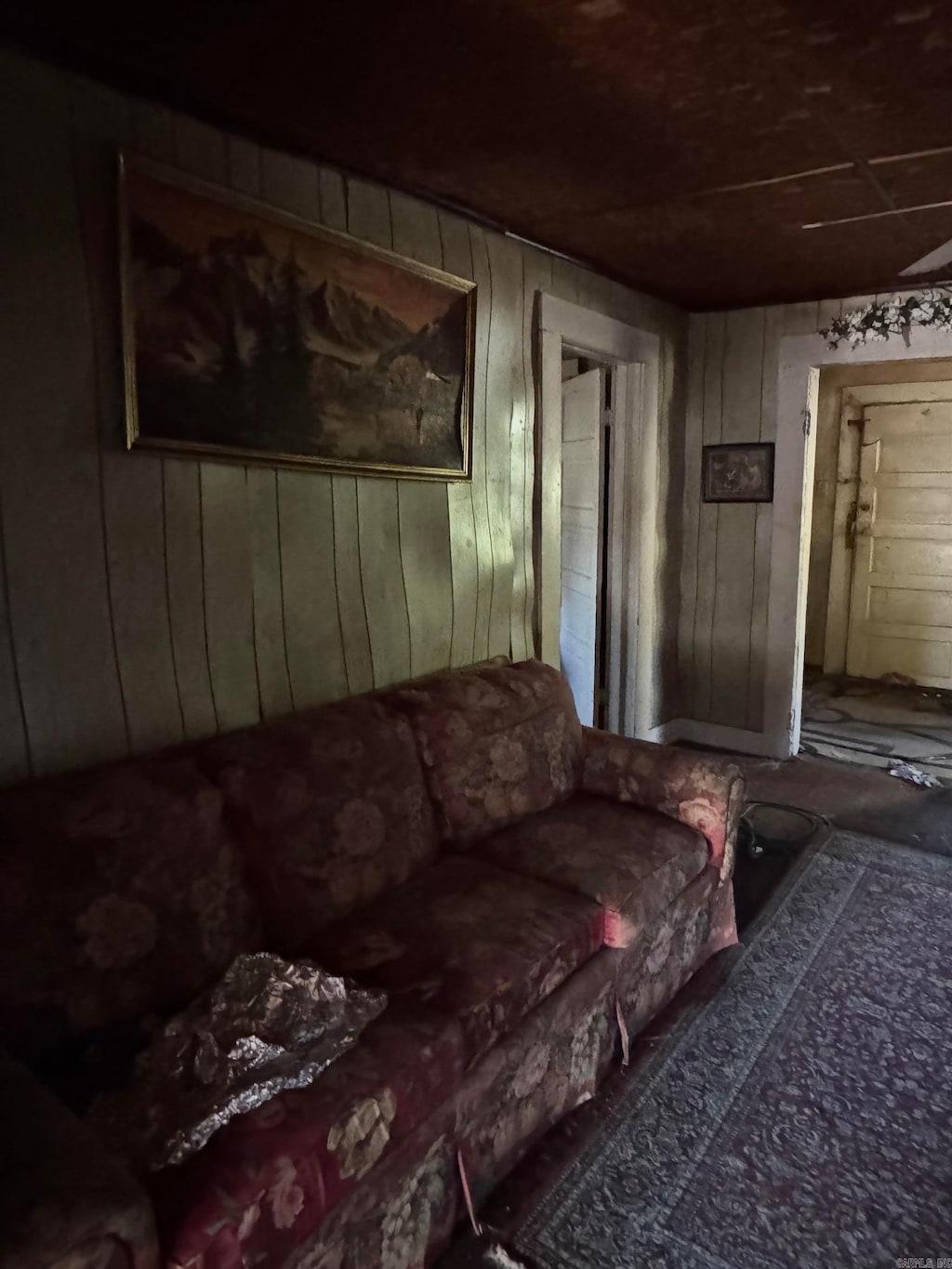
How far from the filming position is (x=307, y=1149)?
1.22 metres

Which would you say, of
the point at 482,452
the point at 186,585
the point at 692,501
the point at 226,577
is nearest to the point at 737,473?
the point at 692,501

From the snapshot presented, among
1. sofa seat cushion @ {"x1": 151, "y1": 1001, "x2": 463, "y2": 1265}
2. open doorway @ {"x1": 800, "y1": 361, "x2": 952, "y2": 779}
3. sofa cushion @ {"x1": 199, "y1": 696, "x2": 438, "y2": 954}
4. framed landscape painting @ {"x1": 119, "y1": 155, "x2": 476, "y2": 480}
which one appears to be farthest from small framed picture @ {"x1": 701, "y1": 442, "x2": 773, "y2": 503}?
sofa seat cushion @ {"x1": 151, "y1": 1001, "x2": 463, "y2": 1265}

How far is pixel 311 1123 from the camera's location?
1250 millimetres

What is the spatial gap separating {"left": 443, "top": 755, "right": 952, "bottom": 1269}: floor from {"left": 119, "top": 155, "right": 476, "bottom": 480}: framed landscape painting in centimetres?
180

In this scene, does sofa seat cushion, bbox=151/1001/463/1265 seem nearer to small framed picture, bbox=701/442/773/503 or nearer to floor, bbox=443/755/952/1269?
floor, bbox=443/755/952/1269

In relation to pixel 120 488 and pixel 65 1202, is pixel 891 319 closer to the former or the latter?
pixel 120 488

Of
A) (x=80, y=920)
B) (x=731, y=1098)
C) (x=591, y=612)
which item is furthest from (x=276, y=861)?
(x=591, y=612)

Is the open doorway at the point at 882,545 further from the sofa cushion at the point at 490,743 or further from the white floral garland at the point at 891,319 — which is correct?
the sofa cushion at the point at 490,743

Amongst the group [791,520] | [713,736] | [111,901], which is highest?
[791,520]

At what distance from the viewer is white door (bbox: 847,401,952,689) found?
18.6ft

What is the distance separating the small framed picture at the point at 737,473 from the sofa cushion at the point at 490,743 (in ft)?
6.82

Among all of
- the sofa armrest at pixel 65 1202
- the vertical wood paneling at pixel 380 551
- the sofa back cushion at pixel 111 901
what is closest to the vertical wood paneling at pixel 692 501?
the vertical wood paneling at pixel 380 551

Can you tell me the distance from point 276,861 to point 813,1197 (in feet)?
4.29

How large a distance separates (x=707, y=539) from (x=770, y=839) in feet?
5.87
